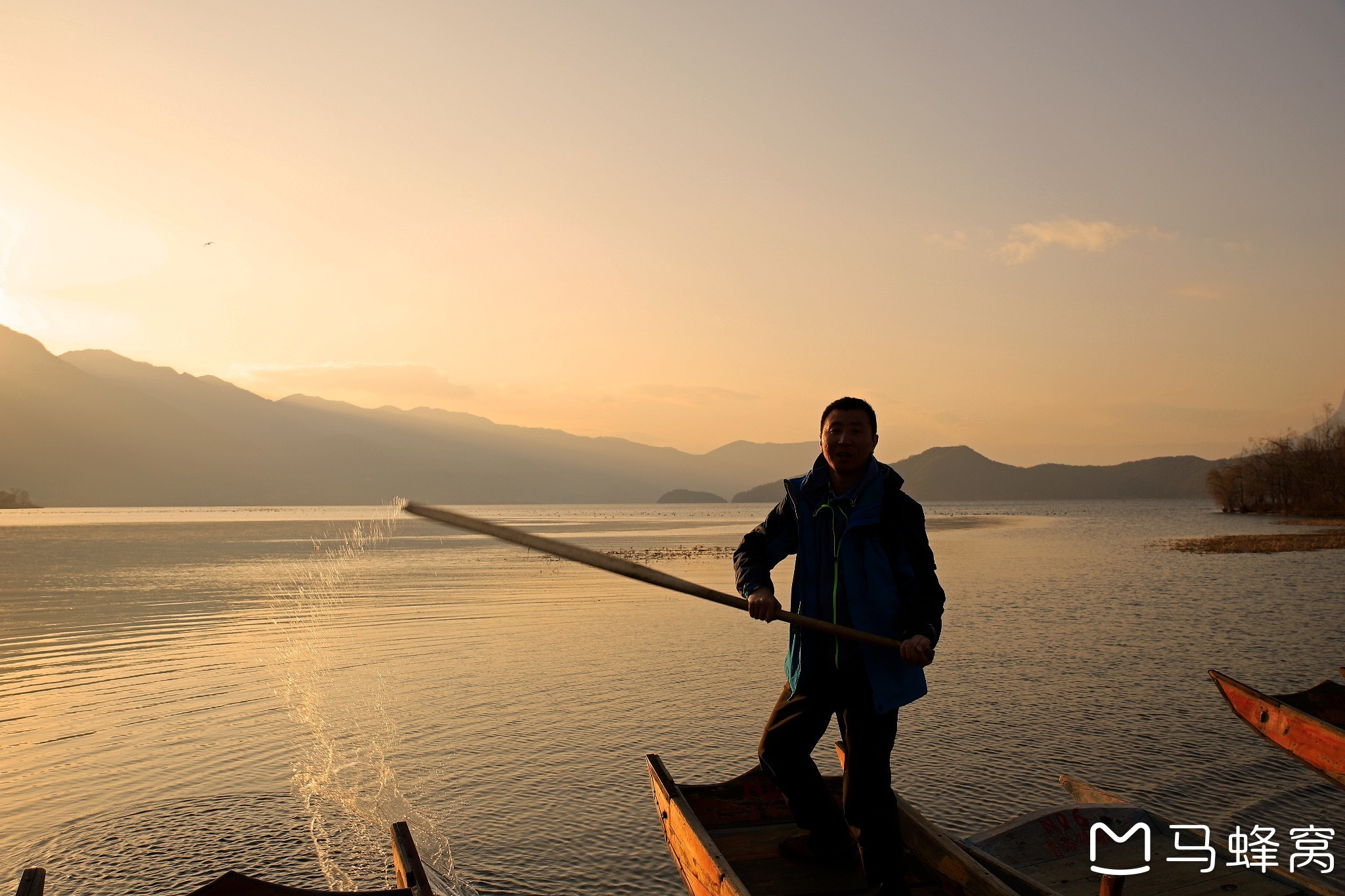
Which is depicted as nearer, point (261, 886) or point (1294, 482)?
point (261, 886)

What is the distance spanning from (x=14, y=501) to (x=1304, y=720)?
222 m

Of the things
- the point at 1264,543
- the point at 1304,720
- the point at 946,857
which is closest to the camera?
the point at 946,857

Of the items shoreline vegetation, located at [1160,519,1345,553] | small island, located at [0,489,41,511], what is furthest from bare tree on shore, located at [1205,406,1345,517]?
small island, located at [0,489,41,511]

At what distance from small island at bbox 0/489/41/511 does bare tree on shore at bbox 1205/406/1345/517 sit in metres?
220

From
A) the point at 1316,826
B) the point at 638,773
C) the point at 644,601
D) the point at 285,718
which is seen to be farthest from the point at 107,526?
the point at 1316,826

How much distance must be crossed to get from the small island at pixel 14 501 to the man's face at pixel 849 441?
696 ft

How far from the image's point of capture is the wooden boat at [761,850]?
4.75 metres

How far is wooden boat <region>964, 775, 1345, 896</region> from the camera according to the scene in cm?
522

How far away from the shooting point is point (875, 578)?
4.63m

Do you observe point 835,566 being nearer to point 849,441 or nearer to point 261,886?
point 849,441

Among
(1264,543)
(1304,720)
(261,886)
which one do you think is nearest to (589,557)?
(261,886)

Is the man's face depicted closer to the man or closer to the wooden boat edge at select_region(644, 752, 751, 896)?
the man

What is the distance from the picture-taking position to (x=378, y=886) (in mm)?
7047

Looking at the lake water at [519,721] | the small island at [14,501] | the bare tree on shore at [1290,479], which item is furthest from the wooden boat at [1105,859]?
the small island at [14,501]
